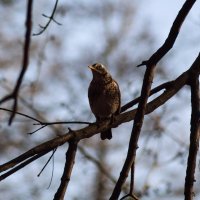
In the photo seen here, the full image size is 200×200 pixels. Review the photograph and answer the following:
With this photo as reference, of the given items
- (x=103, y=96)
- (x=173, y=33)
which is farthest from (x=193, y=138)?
(x=103, y=96)

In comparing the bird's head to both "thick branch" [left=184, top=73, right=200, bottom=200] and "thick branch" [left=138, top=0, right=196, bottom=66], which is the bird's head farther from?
"thick branch" [left=138, top=0, right=196, bottom=66]

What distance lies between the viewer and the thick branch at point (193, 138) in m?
3.91

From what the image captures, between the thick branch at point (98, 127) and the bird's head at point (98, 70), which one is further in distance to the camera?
the bird's head at point (98, 70)

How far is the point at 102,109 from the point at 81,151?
296 cm

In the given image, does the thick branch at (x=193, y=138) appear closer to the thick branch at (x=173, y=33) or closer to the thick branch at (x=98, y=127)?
the thick branch at (x=98, y=127)

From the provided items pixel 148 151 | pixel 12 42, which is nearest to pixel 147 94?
pixel 148 151

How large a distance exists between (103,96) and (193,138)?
2.34 metres

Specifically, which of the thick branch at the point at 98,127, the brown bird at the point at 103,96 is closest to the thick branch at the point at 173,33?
the thick branch at the point at 98,127

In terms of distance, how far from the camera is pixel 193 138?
406 centimetres

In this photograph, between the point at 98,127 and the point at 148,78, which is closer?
the point at 148,78

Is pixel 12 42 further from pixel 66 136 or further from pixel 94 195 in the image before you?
pixel 66 136

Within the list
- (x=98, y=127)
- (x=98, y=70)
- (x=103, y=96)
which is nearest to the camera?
(x=98, y=127)

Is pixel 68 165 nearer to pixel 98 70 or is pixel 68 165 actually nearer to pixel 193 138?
pixel 193 138

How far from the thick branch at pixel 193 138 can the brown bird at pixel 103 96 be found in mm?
2000
